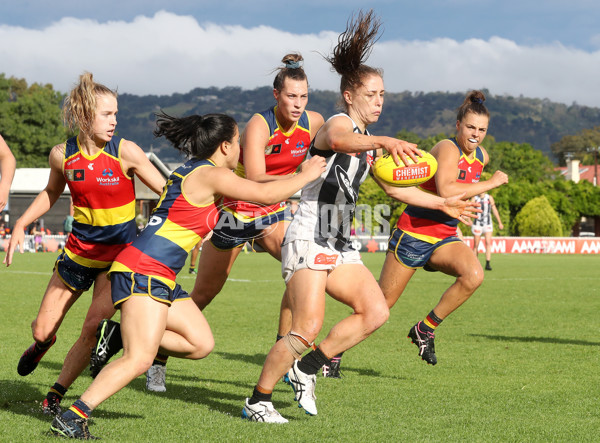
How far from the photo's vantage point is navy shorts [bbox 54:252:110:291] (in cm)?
589

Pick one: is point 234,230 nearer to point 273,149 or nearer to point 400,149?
point 273,149

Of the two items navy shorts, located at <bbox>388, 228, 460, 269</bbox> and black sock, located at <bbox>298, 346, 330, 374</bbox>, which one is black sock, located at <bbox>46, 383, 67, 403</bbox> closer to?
black sock, located at <bbox>298, 346, 330, 374</bbox>

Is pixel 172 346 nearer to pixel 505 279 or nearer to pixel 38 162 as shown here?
pixel 505 279

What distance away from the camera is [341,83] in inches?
229

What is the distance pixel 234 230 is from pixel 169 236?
2.08m

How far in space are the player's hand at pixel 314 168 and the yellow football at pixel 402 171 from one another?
2.31ft

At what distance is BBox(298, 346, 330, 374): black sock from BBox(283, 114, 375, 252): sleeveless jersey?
77 cm

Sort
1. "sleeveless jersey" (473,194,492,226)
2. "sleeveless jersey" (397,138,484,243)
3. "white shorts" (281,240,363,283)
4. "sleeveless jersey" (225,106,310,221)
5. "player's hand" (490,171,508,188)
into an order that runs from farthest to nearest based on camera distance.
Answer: "sleeveless jersey" (473,194,492,226) < "sleeveless jersey" (397,138,484,243) < "sleeveless jersey" (225,106,310,221) < "player's hand" (490,171,508,188) < "white shorts" (281,240,363,283)

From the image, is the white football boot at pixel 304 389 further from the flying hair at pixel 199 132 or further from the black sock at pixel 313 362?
the flying hair at pixel 199 132

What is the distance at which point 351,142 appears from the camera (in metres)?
5.13

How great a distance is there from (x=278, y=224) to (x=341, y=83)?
189 cm

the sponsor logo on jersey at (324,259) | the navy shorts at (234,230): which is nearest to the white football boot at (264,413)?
the sponsor logo on jersey at (324,259)

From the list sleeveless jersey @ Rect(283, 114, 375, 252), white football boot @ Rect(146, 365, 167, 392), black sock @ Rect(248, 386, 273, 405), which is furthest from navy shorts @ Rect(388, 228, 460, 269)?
black sock @ Rect(248, 386, 273, 405)

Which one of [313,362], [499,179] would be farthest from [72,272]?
[499,179]
